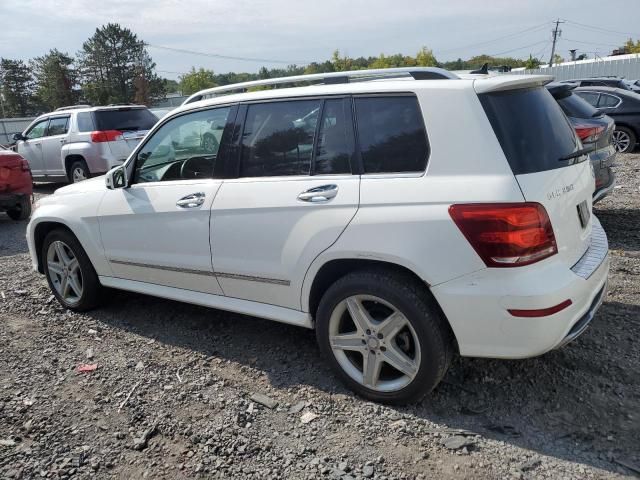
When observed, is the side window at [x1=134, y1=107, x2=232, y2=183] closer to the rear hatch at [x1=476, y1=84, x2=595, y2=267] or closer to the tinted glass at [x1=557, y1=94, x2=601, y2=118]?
the rear hatch at [x1=476, y1=84, x2=595, y2=267]

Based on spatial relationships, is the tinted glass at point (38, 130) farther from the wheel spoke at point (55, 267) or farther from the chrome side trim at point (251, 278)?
the chrome side trim at point (251, 278)

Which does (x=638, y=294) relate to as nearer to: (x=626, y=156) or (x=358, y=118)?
(x=358, y=118)

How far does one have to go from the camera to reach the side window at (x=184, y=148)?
3.78 m

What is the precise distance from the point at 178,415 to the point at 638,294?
3707 millimetres

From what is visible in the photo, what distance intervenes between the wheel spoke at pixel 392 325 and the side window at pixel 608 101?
37.7 ft

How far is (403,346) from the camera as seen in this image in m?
3.10

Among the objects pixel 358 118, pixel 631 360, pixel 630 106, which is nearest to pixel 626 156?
pixel 630 106

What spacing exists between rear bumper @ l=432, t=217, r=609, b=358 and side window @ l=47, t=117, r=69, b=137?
36.3 feet

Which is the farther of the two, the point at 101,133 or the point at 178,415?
the point at 101,133

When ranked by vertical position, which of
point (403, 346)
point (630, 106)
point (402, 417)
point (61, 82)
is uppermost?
point (61, 82)

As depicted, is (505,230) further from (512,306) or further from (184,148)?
(184,148)

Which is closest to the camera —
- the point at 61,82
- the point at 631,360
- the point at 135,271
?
the point at 631,360

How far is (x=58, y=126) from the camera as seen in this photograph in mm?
11781

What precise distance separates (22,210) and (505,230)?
30.2ft
